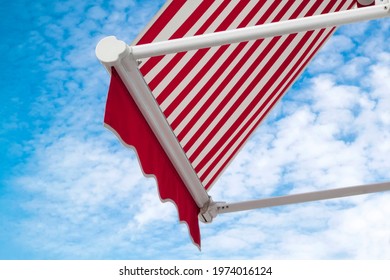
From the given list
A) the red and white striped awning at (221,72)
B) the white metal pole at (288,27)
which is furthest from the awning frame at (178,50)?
the red and white striped awning at (221,72)

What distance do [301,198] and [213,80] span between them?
3.99 feet

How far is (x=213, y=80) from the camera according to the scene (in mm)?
4293

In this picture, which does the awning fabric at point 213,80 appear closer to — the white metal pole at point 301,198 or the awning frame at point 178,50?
the awning frame at point 178,50

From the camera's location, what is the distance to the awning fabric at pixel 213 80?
3.59 meters

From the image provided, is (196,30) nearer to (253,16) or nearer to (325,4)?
(253,16)

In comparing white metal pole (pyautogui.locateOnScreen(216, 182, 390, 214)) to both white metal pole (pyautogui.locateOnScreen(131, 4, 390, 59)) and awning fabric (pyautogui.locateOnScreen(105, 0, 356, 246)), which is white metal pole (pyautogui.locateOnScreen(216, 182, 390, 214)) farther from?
white metal pole (pyautogui.locateOnScreen(131, 4, 390, 59))

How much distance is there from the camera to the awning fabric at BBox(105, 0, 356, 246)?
3.59 metres

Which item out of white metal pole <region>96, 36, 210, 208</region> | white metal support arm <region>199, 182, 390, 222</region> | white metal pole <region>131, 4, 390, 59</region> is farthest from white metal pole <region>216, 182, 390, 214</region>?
white metal pole <region>131, 4, 390, 59</region>

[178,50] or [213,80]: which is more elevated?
[213,80]

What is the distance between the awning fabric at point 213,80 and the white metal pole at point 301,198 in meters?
0.32

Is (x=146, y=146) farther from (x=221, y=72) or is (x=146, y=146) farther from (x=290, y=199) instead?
(x=290, y=199)

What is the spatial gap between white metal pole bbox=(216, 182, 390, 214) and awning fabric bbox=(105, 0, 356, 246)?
317 millimetres

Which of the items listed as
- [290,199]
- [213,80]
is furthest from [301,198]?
[213,80]
